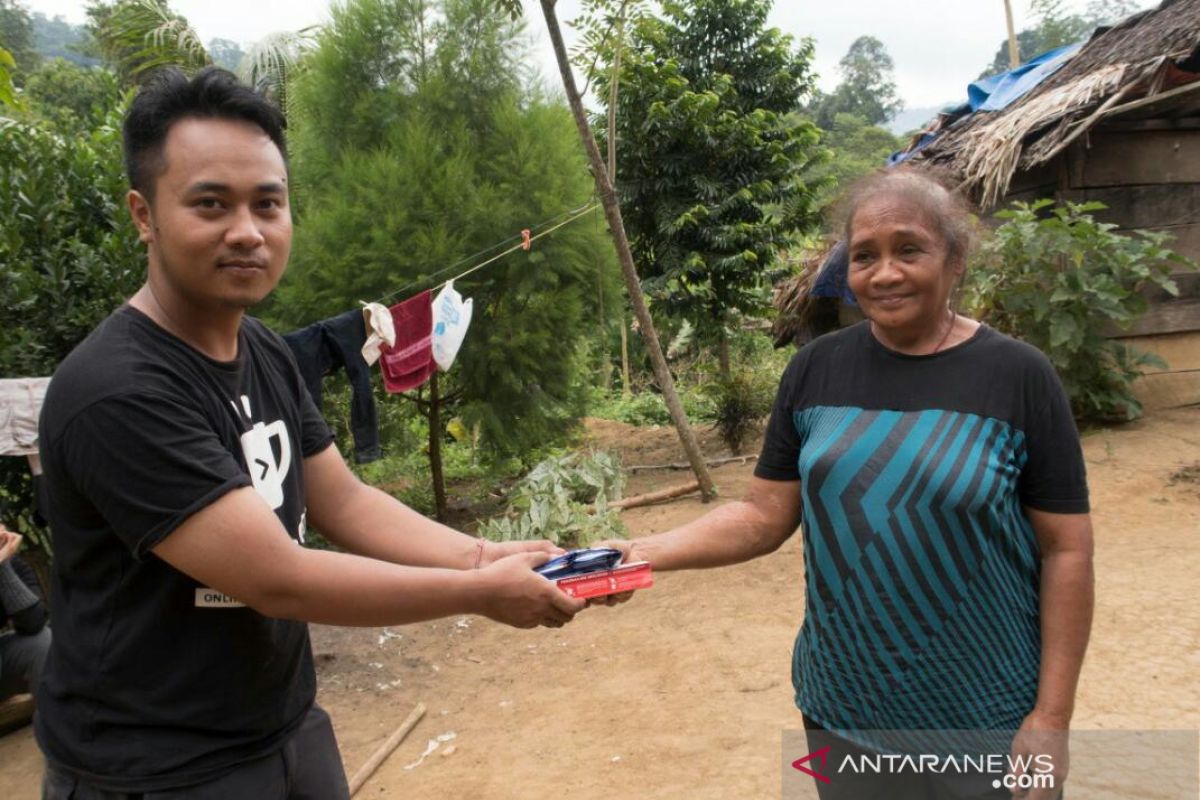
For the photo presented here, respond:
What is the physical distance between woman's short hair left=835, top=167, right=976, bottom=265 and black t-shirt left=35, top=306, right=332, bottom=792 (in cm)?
134

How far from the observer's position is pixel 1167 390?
8.07m

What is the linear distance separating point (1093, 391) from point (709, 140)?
504 cm

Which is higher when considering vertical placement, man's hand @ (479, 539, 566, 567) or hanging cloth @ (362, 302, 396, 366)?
hanging cloth @ (362, 302, 396, 366)

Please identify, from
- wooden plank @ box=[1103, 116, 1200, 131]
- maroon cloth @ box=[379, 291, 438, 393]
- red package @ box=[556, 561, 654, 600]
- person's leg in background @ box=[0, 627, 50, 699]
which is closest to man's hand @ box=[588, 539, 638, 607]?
red package @ box=[556, 561, 654, 600]

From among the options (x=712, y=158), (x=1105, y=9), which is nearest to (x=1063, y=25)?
(x=1105, y=9)

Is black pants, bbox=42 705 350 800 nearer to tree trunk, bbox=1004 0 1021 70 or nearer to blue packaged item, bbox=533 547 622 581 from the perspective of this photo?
blue packaged item, bbox=533 547 622 581

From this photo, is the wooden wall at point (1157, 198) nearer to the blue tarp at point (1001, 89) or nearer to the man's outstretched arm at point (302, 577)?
the blue tarp at point (1001, 89)

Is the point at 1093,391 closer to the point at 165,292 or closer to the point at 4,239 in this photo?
the point at 165,292

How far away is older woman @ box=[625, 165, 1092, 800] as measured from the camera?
5.40ft

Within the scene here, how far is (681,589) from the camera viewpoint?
5.82 metres

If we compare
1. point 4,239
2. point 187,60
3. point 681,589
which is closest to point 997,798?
point 681,589

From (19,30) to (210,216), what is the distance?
4259 cm

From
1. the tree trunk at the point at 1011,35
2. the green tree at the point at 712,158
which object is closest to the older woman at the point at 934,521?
the green tree at the point at 712,158

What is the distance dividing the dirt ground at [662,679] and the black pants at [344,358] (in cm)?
140
